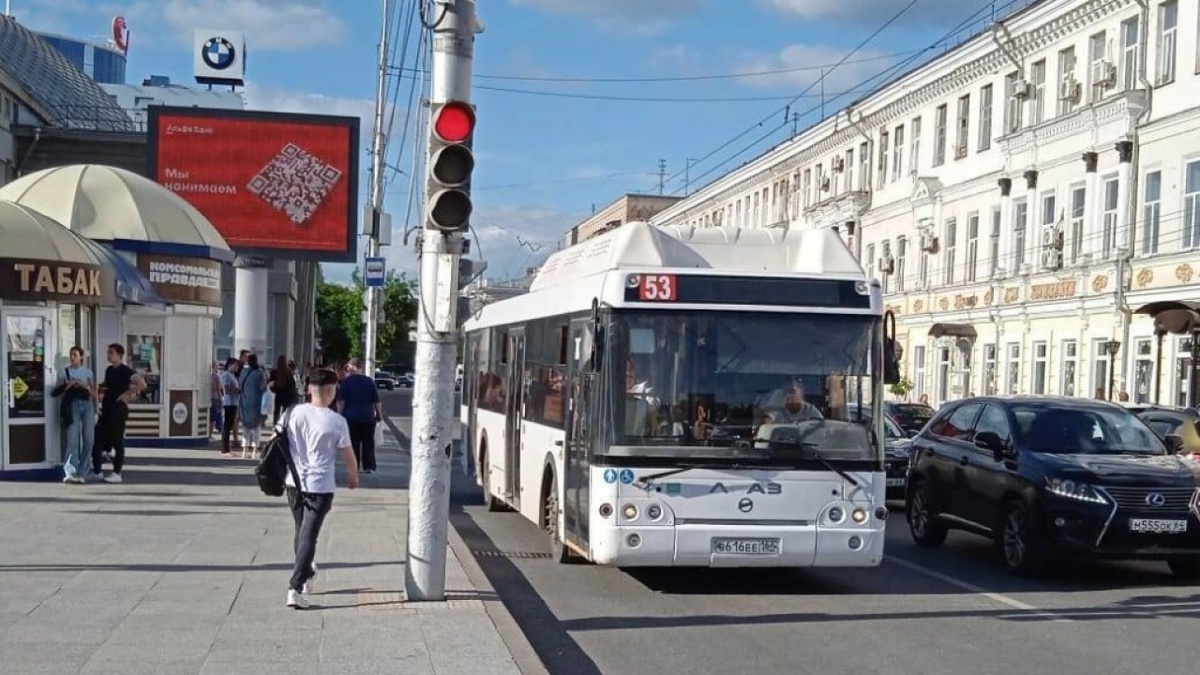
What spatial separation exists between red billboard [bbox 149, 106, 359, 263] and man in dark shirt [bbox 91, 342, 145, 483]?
49.8 feet

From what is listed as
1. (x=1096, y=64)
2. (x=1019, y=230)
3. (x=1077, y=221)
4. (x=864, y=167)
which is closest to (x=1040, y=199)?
(x=1019, y=230)

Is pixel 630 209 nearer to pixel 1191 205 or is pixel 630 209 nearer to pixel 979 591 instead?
pixel 1191 205

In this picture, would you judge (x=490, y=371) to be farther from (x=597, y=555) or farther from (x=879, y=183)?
(x=879, y=183)

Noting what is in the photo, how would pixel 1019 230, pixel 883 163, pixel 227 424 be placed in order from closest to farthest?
pixel 227 424, pixel 1019 230, pixel 883 163

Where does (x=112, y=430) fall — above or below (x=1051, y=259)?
below

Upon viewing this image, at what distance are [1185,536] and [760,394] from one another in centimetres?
419

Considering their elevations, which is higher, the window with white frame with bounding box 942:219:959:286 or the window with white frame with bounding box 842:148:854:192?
the window with white frame with bounding box 842:148:854:192

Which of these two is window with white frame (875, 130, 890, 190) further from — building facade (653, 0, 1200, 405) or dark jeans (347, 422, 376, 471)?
dark jeans (347, 422, 376, 471)

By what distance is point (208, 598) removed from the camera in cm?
1038

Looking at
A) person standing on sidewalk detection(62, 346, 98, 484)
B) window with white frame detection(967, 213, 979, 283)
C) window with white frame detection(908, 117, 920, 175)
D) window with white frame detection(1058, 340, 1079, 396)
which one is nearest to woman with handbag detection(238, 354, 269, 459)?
person standing on sidewalk detection(62, 346, 98, 484)

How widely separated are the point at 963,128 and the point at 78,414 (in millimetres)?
33809

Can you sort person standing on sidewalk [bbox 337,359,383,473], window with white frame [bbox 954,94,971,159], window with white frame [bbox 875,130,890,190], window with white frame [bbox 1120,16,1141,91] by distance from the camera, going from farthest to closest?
window with white frame [bbox 875,130,890,190] < window with white frame [bbox 954,94,971,159] < window with white frame [bbox 1120,16,1141,91] < person standing on sidewalk [bbox 337,359,383,473]

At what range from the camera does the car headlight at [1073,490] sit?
12.9 meters

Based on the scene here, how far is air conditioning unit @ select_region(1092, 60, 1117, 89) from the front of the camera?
36438 mm
